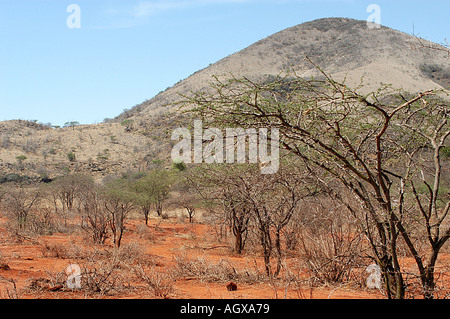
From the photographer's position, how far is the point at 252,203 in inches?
296

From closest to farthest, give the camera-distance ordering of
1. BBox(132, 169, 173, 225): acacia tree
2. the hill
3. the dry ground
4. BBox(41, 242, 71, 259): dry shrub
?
the dry ground, BBox(41, 242, 71, 259): dry shrub, BBox(132, 169, 173, 225): acacia tree, the hill

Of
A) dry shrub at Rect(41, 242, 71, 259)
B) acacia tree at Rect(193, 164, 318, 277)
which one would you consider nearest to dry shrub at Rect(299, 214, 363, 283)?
acacia tree at Rect(193, 164, 318, 277)

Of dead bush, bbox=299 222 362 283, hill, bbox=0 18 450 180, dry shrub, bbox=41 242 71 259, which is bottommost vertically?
dry shrub, bbox=41 242 71 259

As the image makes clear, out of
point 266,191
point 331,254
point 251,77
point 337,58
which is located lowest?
point 331,254

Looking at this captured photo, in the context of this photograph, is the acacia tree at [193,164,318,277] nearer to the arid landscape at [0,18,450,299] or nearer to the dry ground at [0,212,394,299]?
the arid landscape at [0,18,450,299]

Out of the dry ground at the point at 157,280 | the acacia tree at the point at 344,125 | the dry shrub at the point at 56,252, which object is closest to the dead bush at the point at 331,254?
the dry ground at the point at 157,280

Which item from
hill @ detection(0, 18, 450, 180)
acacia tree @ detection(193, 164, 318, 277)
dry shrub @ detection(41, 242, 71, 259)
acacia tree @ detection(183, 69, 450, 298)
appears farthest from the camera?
hill @ detection(0, 18, 450, 180)

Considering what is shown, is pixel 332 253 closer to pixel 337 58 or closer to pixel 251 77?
pixel 251 77

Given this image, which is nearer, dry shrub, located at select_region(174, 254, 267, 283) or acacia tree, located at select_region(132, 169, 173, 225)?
dry shrub, located at select_region(174, 254, 267, 283)

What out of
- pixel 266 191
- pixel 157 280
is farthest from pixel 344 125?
pixel 157 280

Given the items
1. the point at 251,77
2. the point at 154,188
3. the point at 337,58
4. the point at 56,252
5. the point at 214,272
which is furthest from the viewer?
the point at 337,58

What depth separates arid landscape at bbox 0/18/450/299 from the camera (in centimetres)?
454

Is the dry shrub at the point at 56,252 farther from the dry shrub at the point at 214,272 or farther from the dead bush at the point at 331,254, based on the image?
the dead bush at the point at 331,254

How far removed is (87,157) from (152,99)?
3002 cm
